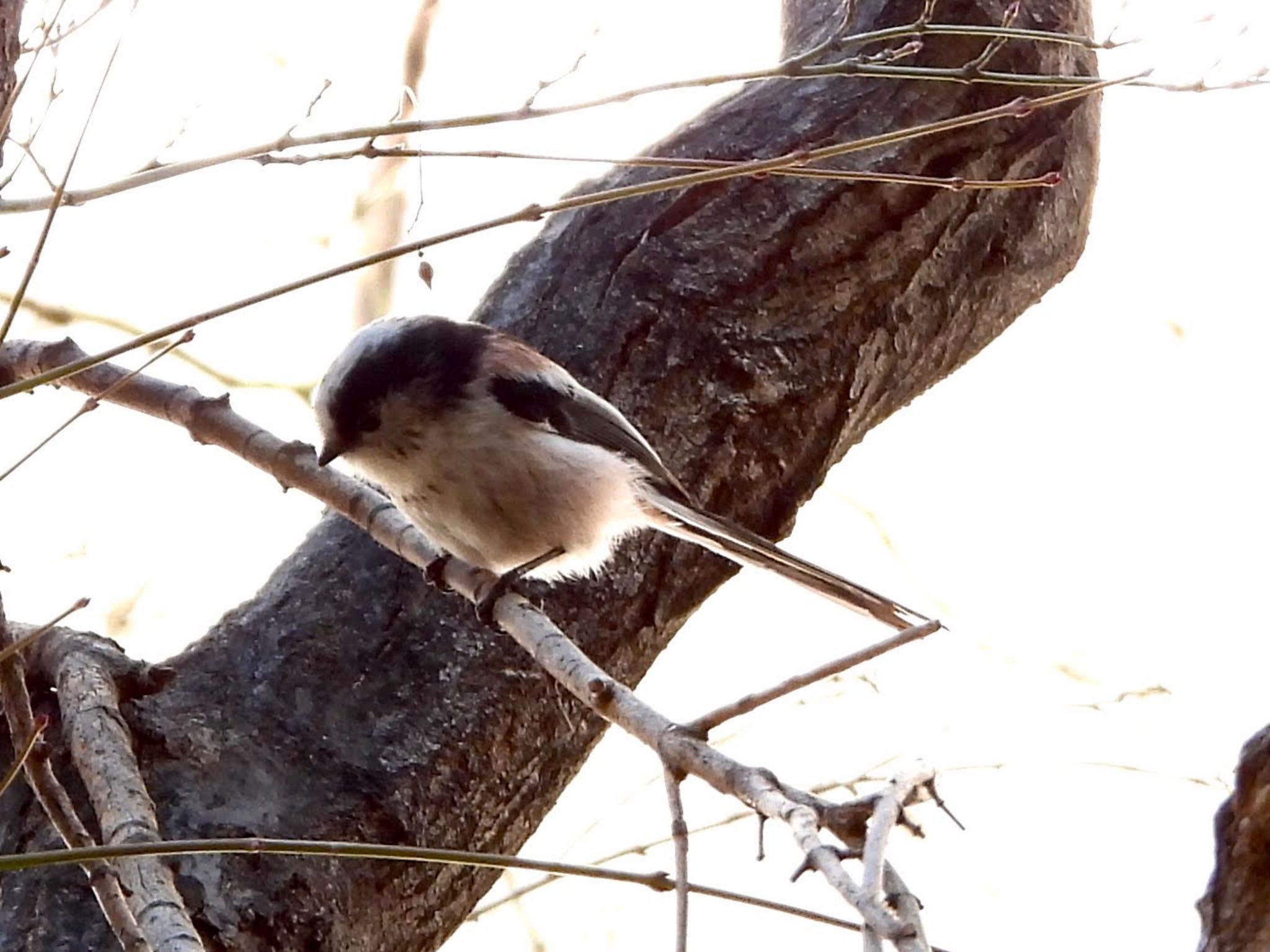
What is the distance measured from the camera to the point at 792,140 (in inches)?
86.4

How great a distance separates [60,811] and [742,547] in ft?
3.31

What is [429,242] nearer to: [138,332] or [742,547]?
[742,547]

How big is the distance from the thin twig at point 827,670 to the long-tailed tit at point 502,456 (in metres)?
0.93

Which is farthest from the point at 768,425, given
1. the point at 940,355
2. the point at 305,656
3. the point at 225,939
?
the point at 225,939

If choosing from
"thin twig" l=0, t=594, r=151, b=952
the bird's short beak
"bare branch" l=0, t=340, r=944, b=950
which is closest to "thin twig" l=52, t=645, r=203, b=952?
"thin twig" l=0, t=594, r=151, b=952

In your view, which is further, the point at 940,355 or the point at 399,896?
the point at 940,355

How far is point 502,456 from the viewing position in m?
1.99

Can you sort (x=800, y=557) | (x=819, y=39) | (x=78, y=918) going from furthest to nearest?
(x=819, y=39) → (x=800, y=557) → (x=78, y=918)

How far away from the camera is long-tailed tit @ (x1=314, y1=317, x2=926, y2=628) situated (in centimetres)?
196

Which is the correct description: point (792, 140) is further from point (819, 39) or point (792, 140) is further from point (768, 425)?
point (768, 425)

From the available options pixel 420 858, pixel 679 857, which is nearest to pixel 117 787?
pixel 420 858

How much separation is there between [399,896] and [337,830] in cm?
11

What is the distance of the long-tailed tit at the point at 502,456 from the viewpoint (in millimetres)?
1962

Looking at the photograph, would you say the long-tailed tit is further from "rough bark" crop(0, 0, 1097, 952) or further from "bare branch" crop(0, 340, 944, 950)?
"bare branch" crop(0, 340, 944, 950)
